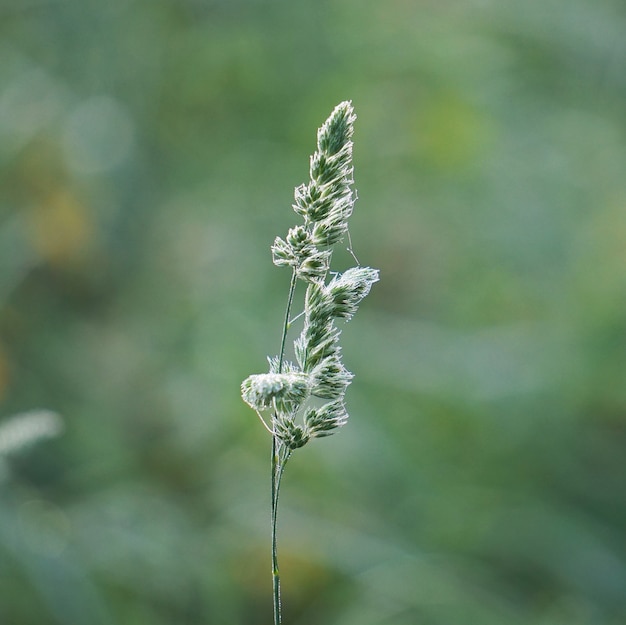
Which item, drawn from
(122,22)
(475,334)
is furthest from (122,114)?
(475,334)

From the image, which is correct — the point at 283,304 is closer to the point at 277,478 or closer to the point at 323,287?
the point at 323,287

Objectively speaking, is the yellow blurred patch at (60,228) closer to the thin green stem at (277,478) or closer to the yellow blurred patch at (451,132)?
the yellow blurred patch at (451,132)

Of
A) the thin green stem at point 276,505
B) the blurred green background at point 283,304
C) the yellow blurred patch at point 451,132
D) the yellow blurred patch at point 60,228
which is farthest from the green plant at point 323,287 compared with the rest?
the yellow blurred patch at point 451,132

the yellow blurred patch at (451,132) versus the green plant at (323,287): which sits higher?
the yellow blurred patch at (451,132)

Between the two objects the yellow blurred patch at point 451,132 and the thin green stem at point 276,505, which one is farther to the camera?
the yellow blurred patch at point 451,132

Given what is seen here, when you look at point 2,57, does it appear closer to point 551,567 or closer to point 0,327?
point 0,327

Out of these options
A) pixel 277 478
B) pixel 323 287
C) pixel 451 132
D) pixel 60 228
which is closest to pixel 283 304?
pixel 60 228

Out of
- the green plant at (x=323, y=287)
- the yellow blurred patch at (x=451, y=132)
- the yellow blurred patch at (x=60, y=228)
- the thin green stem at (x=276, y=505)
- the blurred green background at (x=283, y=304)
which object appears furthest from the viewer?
the yellow blurred patch at (x=451, y=132)

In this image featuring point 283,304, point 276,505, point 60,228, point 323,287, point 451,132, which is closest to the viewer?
point 276,505
